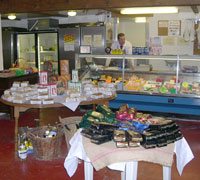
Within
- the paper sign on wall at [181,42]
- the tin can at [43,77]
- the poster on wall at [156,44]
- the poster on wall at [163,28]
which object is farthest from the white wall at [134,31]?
the tin can at [43,77]

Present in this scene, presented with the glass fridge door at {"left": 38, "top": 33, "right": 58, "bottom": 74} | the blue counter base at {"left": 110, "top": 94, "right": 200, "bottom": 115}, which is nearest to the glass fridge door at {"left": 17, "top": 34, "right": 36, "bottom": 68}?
the glass fridge door at {"left": 38, "top": 33, "right": 58, "bottom": 74}

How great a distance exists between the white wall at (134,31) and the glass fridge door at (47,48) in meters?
2.63

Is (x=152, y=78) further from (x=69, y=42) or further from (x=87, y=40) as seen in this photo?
(x=69, y=42)

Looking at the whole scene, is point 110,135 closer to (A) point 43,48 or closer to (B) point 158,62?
(B) point 158,62

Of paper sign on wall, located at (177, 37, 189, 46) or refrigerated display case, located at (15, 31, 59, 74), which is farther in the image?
refrigerated display case, located at (15, 31, 59, 74)

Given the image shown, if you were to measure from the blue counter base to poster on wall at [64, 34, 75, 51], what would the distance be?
12.4 ft

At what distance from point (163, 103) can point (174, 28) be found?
387cm

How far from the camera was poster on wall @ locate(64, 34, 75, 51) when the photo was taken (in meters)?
9.27

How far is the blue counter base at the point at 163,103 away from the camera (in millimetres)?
5691

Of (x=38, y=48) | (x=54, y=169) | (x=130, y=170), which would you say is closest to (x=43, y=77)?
(x=54, y=169)

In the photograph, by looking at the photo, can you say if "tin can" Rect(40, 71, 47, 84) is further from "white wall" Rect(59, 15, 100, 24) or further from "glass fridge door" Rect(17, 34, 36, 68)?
"glass fridge door" Rect(17, 34, 36, 68)

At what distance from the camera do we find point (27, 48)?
10523 mm

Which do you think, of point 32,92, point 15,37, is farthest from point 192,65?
point 15,37

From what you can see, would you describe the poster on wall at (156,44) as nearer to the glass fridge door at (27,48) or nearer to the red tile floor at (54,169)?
the glass fridge door at (27,48)
